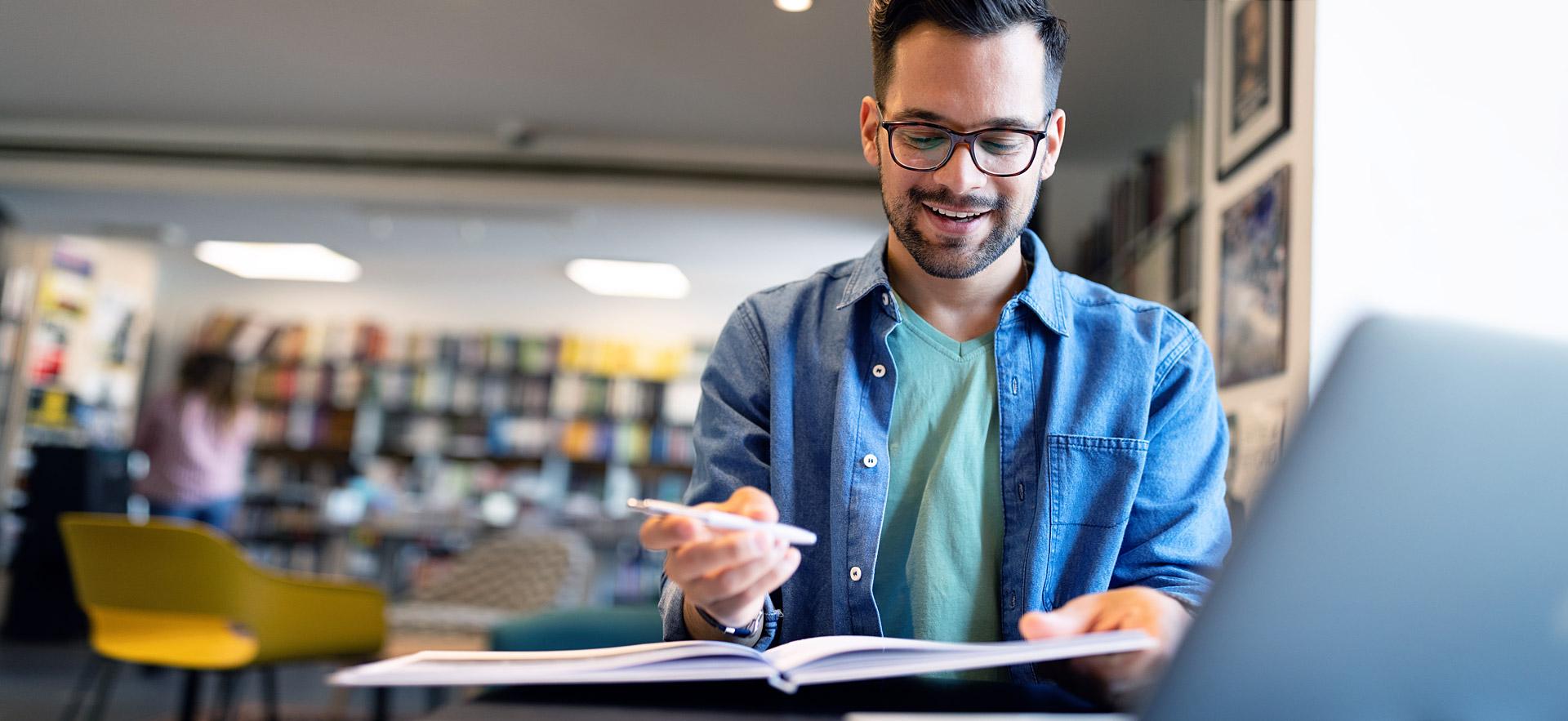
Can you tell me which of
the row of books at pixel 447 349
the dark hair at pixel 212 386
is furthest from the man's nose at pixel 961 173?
the row of books at pixel 447 349

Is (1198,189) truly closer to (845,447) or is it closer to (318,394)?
(845,447)

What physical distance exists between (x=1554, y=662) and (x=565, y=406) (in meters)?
7.16

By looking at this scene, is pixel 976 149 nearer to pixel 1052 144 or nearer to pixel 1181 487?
pixel 1052 144

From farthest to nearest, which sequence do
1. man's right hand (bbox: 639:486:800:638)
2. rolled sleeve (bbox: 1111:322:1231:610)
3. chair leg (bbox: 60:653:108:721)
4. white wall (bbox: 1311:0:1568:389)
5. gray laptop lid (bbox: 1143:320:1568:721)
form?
chair leg (bbox: 60:653:108:721) → white wall (bbox: 1311:0:1568:389) → rolled sleeve (bbox: 1111:322:1231:610) → man's right hand (bbox: 639:486:800:638) → gray laptop lid (bbox: 1143:320:1568:721)

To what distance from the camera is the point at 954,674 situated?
1023 millimetres

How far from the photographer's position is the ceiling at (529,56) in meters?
1.54

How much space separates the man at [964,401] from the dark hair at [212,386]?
13.9ft

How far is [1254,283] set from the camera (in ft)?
5.38

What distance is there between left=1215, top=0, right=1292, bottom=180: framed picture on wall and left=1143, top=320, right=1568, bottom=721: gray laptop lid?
53.2 inches

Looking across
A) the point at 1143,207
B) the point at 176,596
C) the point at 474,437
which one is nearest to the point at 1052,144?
the point at 1143,207

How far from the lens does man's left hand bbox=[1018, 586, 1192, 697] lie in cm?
56

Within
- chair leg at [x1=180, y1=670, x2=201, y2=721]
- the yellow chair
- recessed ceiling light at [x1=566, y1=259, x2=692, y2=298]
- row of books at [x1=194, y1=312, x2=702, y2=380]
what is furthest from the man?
row of books at [x1=194, y1=312, x2=702, y2=380]

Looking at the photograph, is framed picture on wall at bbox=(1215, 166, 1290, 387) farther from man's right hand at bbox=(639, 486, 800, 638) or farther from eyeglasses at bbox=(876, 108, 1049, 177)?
man's right hand at bbox=(639, 486, 800, 638)

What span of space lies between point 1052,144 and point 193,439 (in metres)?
4.60
